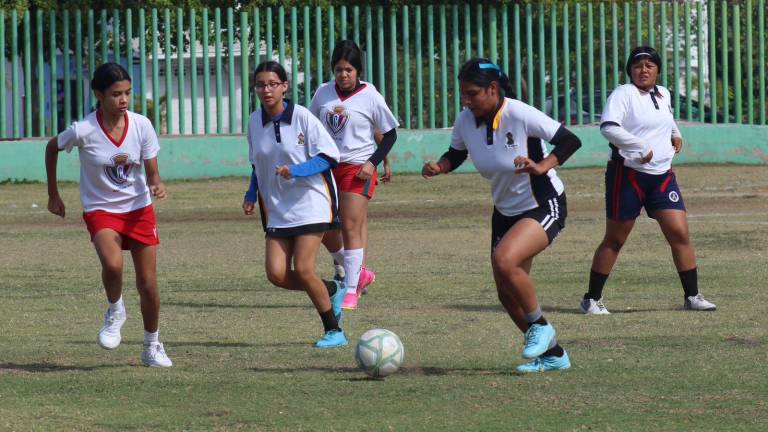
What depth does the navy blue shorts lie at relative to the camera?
1093cm

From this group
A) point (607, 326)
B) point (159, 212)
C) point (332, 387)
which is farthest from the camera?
point (159, 212)

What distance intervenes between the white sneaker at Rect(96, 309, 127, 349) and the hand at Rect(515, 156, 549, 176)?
8.41ft

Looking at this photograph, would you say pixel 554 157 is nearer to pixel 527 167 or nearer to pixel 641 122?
pixel 527 167

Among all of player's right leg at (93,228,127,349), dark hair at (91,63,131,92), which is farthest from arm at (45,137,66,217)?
dark hair at (91,63,131,92)

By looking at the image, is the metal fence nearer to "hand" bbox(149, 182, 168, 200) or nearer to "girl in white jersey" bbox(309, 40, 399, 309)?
"girl in white jersey" bbox(309, 40, 399, 309)

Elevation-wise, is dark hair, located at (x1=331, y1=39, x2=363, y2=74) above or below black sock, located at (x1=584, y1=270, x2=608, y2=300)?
above

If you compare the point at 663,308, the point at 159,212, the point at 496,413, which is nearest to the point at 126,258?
the point at 159,212

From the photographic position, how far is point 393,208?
816 inches

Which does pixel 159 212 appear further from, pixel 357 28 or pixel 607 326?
pixel 607 326

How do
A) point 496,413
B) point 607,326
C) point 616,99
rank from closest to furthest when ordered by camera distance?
point 496,413 < point 607,326 < point 616,99

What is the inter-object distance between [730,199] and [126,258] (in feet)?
29.8

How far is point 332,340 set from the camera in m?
9.41

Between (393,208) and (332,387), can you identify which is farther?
(393,208)

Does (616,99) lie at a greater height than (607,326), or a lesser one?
greater
